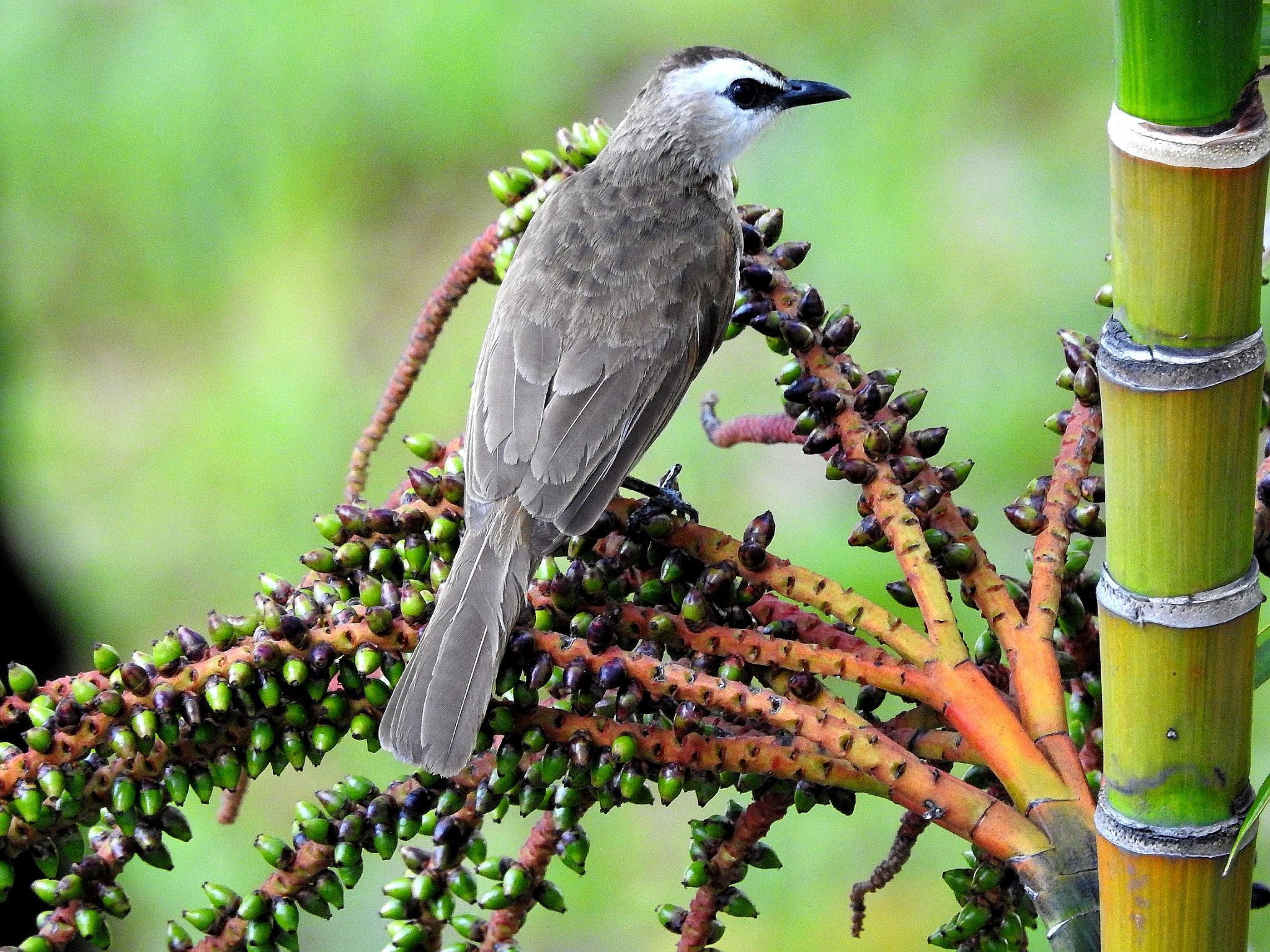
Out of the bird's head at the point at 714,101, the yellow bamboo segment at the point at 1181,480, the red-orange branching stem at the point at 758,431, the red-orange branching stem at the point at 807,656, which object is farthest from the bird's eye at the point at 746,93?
the yellow bamboo segment at the point at 1181,480

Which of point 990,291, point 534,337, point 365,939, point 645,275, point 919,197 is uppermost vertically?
point 919,197

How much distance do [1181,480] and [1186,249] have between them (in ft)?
0.33

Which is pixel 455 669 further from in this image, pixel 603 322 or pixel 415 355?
pixel 603 322

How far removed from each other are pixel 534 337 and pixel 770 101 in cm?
60

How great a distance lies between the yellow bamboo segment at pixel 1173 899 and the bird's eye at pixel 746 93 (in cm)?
153

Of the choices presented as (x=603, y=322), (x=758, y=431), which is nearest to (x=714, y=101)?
(x=603, y=322)

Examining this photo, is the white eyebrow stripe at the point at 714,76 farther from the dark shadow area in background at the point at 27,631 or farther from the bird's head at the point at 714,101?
the dark shadow area in background at the point at 27,631

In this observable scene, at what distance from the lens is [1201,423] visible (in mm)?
572

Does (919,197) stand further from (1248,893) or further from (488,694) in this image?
(1248,893)

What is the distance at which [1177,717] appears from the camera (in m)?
0.62

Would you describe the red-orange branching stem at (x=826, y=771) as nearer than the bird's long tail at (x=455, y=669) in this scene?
Yes

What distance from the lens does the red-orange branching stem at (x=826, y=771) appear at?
0.71 m

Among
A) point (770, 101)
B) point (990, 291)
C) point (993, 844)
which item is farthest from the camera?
point (990, 291)

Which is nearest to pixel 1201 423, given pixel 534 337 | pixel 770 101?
pixel 534 337
